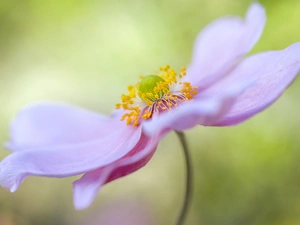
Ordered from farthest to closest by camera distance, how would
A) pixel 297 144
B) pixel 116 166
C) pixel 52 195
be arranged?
pixel 52 195, pixel 297 144, pixel 116 166

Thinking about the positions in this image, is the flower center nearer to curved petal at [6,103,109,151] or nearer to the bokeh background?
curved petal at [6,103,109,151]

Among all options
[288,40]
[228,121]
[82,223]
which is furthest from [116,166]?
[288,40]

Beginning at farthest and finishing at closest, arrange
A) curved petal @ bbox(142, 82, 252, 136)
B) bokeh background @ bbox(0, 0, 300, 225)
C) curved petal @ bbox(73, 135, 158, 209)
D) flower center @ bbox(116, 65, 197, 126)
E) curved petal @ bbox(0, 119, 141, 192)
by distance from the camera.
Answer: bokeh background @ bbox(0, 0, 300, 225) → flower center @ bbox(116, 65, 197, 126) → curved petal @ bbox(0, 119, 141, 192) → curved petal @ bbox(73, 135, 158, 209) → curved petal @ bbox(142, 82, 252, 136)

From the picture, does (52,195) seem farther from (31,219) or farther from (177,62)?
(177,62)

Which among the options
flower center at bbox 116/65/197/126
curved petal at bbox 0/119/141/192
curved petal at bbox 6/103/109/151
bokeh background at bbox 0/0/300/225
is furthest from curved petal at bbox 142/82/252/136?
bokeh background at bbox 0/0/300/225

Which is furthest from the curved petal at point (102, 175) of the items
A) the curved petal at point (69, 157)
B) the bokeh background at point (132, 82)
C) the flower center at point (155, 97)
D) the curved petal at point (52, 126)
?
the bokeh background at point (132, 82)

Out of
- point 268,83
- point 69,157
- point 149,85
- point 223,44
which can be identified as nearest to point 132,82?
→ point 223,44
